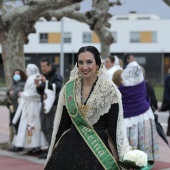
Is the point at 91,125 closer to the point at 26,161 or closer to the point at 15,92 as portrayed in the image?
the point at 26,161

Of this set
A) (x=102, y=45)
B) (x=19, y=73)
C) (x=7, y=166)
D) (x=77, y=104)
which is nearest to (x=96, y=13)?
(x=102, y=45)

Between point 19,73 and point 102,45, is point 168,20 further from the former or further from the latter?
point 19,73

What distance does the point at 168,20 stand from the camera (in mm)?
54156

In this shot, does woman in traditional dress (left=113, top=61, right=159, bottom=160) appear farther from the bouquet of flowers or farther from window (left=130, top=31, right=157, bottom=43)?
window (left=130, top=31, right=157, bottom=43)

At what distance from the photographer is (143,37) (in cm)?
5572

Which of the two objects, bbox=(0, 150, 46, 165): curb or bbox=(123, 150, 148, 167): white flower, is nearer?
bbox=(123, 150, 148, 167): white flower

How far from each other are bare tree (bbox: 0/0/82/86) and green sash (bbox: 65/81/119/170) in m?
5.76

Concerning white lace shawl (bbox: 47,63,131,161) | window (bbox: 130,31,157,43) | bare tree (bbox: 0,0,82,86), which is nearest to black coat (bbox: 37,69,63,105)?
bare tree (bbox: 0,0,82,86)

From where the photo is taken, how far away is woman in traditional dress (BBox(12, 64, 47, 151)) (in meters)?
8.90

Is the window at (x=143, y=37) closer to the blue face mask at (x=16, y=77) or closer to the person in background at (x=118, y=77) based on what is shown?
the blue face mask at (x=16, y=77)

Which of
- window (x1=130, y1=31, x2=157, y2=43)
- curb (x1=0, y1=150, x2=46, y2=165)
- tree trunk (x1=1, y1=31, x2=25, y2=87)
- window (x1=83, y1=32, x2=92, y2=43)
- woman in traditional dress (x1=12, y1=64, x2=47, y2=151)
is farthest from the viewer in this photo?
window (x1=83, y1=32, x2=92, y2=43)

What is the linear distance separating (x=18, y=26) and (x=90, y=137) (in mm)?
6855

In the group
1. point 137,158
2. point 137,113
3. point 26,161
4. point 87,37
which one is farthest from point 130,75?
point 87,37

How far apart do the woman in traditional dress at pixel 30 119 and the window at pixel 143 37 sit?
46.9m
